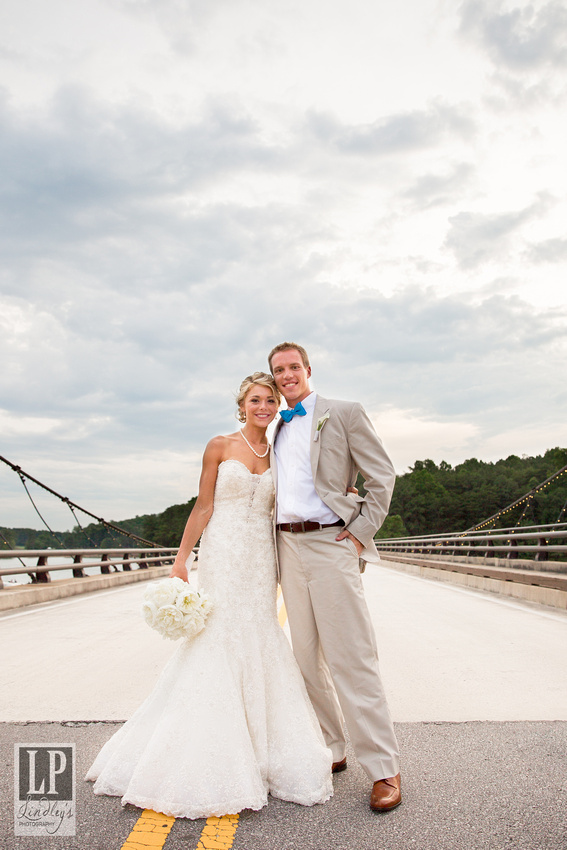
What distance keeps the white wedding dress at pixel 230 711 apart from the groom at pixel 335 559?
0.50ft

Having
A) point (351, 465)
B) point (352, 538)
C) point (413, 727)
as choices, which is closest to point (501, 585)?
point (413, 727)

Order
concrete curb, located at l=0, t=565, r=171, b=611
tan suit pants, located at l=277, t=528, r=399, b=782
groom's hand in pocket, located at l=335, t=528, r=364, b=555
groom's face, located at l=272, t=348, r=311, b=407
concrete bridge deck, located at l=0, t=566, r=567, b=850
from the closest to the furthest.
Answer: concrete bridge deck, located at l=0, t=566, r=567, b=850 < tan suit pants, located at l=277, t=528, r=399, b=782 < groom's hand in pocket, located at l=335, t=528, r=364, b=555 < groom's face, located at l=272, t=348, r=311, b=407 < concrete curb, located at l=0, t=565, r=171, b=611

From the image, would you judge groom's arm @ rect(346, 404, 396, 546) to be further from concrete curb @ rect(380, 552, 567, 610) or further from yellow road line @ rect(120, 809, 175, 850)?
concrete curb @ rect(380, 552, 567, 610)

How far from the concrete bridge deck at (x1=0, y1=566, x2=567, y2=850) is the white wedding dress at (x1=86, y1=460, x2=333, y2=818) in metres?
0.11

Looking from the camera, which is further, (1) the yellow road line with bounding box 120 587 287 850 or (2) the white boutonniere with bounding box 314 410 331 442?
(2) the white boutonniere with bounding box 314 410 331 442

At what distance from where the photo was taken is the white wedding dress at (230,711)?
3.13 metres

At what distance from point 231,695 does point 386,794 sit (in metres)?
0.87

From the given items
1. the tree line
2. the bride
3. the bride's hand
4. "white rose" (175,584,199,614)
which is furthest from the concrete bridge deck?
the tree line

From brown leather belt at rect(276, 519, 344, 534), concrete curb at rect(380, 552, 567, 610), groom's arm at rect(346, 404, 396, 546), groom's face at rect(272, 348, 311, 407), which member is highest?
groom's face at rect(272, 348, 311, 407)

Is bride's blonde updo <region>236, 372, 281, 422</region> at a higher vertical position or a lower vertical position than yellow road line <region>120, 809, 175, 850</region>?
higher

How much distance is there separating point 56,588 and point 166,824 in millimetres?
10674

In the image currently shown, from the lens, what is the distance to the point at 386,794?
316 centimetres

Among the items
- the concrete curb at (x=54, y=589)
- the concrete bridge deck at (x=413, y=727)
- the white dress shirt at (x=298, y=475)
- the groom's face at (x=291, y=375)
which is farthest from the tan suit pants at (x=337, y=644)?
the concrete curb at (x=54, y=589)

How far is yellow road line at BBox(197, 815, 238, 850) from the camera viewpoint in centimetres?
277
